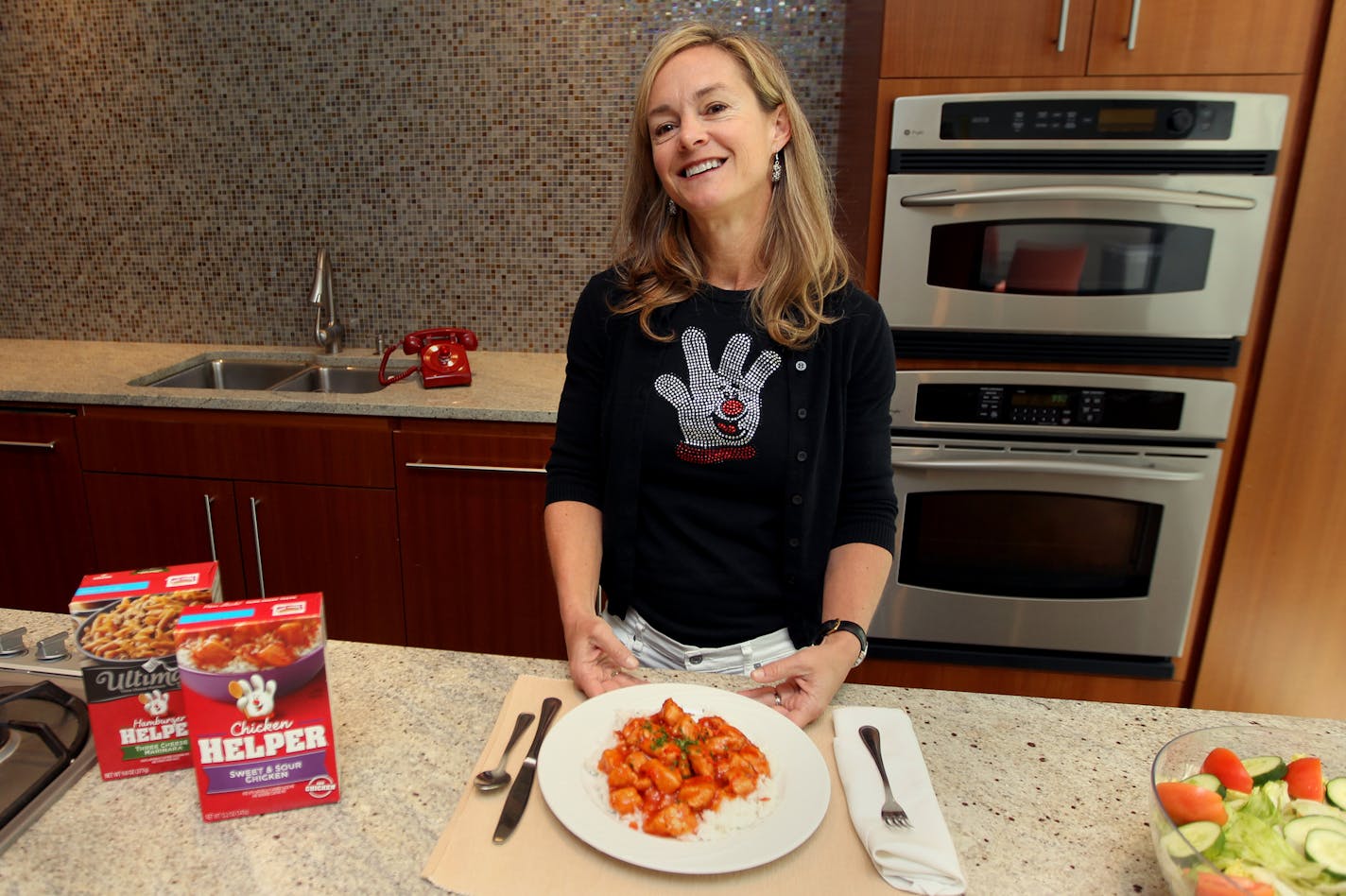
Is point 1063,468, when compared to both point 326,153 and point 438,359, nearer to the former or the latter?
point 438,359

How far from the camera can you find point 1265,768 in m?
0.68

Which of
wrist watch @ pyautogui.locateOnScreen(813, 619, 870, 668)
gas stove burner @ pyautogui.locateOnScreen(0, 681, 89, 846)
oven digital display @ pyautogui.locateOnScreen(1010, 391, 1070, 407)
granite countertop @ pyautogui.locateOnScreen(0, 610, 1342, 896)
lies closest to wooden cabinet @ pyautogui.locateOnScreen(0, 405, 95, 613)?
gas stove burner @ pyautogui.locateOnScreen(0, 681, 89, 846)

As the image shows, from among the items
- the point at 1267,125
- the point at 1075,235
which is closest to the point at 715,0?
the point at 1075,235

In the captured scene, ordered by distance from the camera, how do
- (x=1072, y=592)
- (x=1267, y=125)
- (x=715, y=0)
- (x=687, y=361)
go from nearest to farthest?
(x=687, y=361)
(x=1267, y=125)
(x=1072, y=592)
(x=715, y=0)

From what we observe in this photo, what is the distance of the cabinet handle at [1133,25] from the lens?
167 centimetres

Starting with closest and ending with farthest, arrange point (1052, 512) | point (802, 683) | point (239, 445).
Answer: point (802, 683) < point (1052, 512) < point (239, 445)

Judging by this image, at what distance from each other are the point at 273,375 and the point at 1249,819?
8.77 feet

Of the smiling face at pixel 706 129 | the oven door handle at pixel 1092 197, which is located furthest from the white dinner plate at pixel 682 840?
the oven door handle at pixel 1092 197

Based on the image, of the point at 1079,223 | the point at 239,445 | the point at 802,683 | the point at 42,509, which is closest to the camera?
the point at 802,683

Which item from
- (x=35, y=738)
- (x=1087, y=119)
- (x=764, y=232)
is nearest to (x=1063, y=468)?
(x=1087, y=119)

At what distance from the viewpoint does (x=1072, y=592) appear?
80.2 inches

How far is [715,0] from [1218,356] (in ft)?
5.04

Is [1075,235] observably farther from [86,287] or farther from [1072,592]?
[86,287]

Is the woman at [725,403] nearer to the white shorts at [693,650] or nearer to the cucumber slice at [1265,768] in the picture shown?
the white shorts at [693,650]
